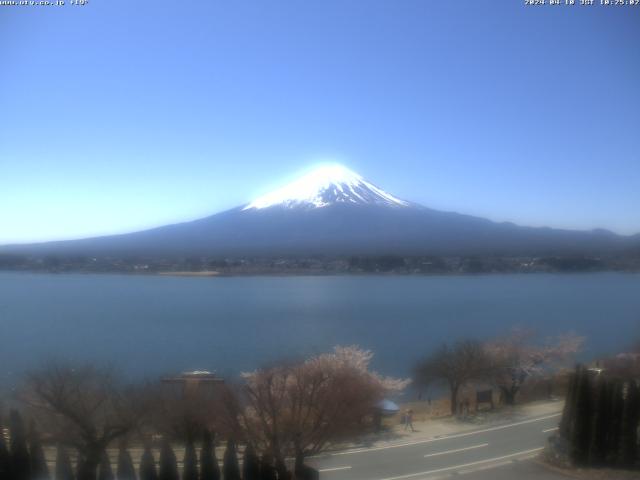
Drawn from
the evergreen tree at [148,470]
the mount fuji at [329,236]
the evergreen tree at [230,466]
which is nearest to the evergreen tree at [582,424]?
the evergreen tree at [230,466]

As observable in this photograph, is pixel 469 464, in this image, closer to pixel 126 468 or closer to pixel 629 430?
pixel 629 430

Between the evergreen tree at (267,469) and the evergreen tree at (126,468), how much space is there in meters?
0.88

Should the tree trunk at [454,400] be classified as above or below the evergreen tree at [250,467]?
below

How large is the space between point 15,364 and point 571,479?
769 cm

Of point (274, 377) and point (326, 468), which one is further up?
point (274, 377)

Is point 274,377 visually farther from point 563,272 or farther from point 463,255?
point 463,255

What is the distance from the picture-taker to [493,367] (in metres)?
8.21

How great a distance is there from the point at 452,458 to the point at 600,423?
1258 millimetres

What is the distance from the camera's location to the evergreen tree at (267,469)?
4.26 metres

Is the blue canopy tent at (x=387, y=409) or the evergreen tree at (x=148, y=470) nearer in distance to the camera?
the evergreen tree at (x=148, y=470)

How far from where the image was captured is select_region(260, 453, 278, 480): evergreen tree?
4258mm

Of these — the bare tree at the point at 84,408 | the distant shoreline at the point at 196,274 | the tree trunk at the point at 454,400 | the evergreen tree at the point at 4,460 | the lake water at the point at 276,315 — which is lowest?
the tree trunk at the point at 454,400

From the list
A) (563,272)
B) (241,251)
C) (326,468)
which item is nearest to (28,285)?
(241,251)

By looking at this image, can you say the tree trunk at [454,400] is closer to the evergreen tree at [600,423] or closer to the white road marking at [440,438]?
the white road marking at [440,438]
